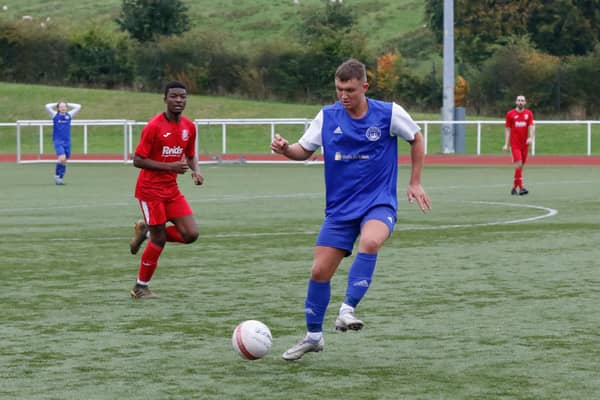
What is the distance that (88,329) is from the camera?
9461 mm

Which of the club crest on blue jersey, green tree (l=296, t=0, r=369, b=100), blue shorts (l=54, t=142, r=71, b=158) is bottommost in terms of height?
blue shorts (l=54, t=142, r=71, b=158)

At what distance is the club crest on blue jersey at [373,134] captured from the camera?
840 cm

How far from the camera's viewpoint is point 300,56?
217ft

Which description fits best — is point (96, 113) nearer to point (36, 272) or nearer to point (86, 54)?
point (86, 54)

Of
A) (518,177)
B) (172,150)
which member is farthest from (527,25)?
(172,150)

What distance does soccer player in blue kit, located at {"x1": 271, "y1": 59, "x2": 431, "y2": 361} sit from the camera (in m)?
8.22

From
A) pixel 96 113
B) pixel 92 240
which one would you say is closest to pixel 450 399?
pixel 92 240

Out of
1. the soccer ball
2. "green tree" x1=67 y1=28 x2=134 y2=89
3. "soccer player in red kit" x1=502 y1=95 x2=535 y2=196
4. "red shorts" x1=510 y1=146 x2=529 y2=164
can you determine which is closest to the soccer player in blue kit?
the soccer ball

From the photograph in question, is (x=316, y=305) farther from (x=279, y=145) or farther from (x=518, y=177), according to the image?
(x=518, y=177)

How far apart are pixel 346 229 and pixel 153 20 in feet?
229

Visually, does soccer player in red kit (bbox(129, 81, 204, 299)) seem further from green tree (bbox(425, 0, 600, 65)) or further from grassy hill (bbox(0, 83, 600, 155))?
green tree (bbox(425, 0, 600, 65))

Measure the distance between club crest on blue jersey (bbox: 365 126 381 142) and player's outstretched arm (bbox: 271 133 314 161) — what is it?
0.38 meters

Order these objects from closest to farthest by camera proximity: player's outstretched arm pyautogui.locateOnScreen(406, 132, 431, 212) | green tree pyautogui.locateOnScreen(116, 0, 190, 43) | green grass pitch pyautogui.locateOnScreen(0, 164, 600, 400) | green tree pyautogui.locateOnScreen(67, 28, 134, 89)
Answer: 1. green grass pitch pyautogui.locateOnScreen(0, 164, 600, 400)
2. player's outstretched arm pyautogui.locateOnScreen(406, 132, 431, 212)
3. green tree pyautogui.locateOnScreen(67, 28, 134, 89)
4. green tree pyautogui.locateOnScreen(116, 0, 190, 43)

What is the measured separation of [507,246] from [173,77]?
55363 mm
